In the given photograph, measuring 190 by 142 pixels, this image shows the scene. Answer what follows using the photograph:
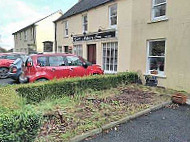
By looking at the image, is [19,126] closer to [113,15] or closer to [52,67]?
[52,67]

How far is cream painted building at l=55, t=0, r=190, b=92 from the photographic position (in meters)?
8.24

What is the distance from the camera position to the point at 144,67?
1002 centimetres

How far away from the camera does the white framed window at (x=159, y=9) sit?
905 cm

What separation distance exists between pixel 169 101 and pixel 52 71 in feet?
16.2

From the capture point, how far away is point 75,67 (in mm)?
8562

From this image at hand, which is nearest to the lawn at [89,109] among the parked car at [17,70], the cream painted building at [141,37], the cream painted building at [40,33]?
the cream painted building at [141,37]

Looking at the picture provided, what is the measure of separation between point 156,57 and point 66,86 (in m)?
5.32

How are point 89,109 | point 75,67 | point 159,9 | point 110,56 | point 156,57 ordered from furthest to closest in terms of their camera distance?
1. point 110,56
2. point 156,57
3. point 159,9
4. point 75,67
5. point 89,109

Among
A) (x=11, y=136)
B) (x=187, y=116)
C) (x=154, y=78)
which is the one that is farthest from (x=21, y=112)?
(x=154, y=78)

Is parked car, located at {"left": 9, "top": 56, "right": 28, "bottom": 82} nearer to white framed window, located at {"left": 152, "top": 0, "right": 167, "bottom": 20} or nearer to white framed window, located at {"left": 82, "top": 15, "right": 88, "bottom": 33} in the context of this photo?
white framed window, located at {"left": 152, "top": 0, "right": 167, "bottom": 20}

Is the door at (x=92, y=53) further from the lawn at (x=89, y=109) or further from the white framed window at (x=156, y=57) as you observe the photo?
the lawn at (x=89, y=109)

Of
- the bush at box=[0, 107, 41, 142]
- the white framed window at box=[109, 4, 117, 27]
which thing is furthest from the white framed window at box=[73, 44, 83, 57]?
the bush at box=[0, 107, 41, 142]

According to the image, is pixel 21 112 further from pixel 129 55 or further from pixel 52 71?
pixel 129 55

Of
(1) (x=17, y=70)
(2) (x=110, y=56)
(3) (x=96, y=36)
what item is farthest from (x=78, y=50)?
(1) (x=17, y=70)
